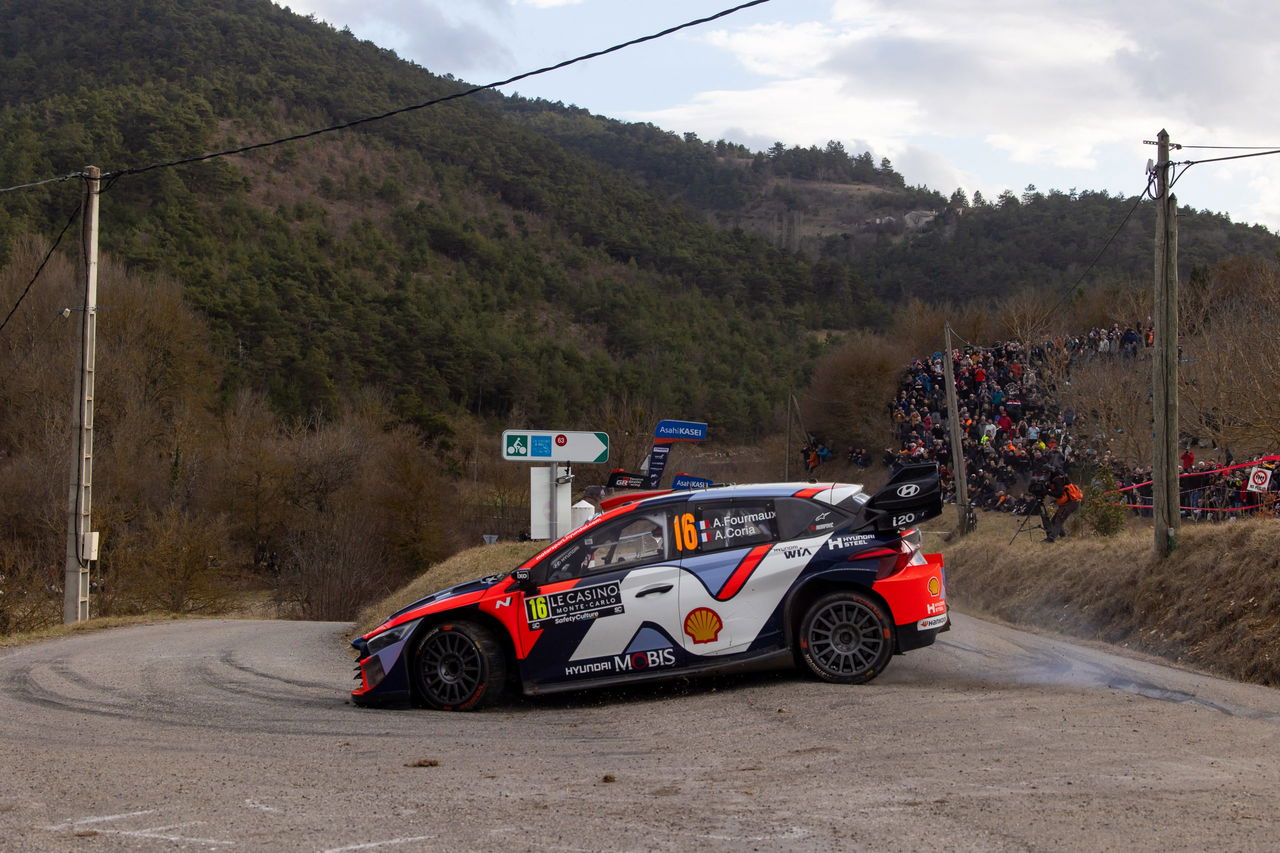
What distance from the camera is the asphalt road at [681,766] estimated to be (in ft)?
17.9

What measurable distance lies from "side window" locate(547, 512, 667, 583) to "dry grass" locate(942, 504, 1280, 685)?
593cm

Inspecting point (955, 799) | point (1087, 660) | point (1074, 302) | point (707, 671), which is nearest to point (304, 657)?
point (707, 671)

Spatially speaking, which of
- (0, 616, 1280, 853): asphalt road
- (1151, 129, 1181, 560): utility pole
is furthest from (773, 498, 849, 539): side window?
(1151, 129, 1181, 560): utility pole

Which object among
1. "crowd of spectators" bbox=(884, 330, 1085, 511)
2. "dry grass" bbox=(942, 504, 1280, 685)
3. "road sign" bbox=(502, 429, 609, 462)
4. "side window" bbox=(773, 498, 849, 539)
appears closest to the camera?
"side window" bbox=(773, 498, 849, 539)

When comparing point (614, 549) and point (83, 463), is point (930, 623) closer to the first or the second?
point (614, 549)

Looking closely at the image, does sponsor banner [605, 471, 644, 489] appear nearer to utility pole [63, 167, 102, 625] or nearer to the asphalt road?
utility pole [63, 167, 102, 625]

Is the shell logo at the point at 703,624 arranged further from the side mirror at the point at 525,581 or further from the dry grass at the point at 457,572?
the dry grass at the point at 457,572

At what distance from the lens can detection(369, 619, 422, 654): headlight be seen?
9.88 metres

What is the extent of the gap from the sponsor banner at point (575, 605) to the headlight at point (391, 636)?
0.98 m

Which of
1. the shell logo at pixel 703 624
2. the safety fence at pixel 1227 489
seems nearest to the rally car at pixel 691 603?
the shell logo at pixel 703 624

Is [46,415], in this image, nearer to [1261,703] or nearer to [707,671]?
[707,671]

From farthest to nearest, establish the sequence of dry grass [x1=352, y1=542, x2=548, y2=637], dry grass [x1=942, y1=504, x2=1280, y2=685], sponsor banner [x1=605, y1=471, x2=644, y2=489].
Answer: sponsor banner [x1=605, y1=471, x2=644, y2=489] < dry grass [x1=352, y1=542, x2=548, y2=637] < dry grass [x1=942, y1=504, x2=1280, y2=685]

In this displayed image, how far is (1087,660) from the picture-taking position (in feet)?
39.2

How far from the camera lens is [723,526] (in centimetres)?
987
